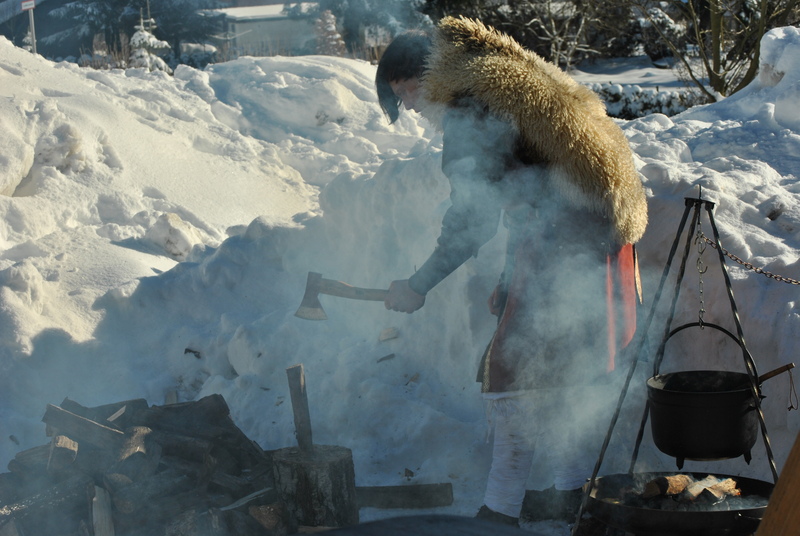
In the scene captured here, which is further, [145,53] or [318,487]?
[145,53]

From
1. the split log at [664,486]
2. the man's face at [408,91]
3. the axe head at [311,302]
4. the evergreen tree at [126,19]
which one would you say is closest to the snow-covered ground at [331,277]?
the split log at [664,486]

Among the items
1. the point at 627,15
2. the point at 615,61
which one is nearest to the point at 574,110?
the point at 627,15

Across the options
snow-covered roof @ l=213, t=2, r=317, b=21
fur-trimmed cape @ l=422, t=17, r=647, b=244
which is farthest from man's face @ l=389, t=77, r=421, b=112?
snow-covered roof @ l=213, t=2, r=317, b=21

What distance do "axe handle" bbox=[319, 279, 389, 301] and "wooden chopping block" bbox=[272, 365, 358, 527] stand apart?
753 millimetres

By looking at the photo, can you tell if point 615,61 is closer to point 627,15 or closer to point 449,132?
point 627,15

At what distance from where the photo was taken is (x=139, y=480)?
3.31 m

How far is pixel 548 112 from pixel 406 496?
2.00 metres

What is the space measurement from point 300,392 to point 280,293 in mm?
2102

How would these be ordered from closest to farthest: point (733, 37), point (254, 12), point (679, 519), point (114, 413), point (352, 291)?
1. point (679, 519)
2. point (352, 291)
3. point (114, 413)
4. point (733, 37)
5. point (254, 12)

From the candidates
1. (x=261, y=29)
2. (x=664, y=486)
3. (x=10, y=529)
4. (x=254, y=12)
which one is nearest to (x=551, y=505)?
(x=664, y=486)

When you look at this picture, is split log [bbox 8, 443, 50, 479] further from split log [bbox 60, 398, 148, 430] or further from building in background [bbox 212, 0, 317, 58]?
building in background [bbox 212, 0, 317, 58]

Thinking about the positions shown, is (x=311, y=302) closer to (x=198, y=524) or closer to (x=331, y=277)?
(x=198, y=524)

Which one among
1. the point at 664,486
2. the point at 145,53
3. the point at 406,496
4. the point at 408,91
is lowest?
the point at 406,496

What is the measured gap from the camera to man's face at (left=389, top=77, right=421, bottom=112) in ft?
9.07
